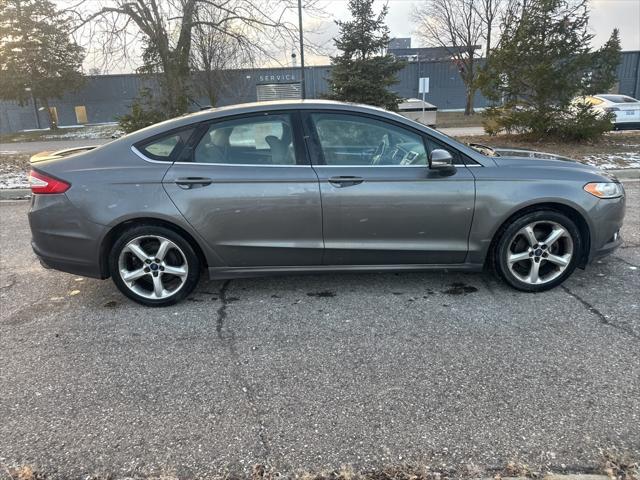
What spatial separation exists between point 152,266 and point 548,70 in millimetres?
11455

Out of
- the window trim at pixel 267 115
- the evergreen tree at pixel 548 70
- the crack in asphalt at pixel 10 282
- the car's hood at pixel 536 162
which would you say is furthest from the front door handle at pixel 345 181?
the evergreen tree at pixel 548 70

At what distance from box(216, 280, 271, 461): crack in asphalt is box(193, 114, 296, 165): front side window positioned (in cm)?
116

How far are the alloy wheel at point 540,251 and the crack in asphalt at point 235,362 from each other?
226 cm

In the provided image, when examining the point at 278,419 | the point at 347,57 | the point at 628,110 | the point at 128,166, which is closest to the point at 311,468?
the point at 278,419

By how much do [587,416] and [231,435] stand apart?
179 centimetres

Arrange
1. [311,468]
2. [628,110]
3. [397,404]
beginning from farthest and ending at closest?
[628,110] < [397,404] < [311,468]

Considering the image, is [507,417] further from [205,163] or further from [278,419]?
[205,163]

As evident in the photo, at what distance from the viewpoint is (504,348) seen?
3189 mm

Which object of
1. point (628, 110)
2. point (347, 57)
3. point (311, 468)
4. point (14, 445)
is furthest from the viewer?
point (628, 110)

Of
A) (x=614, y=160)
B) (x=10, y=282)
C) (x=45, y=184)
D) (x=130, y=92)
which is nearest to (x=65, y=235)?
(x=45, y=184)

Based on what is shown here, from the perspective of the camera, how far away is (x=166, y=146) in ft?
12.6

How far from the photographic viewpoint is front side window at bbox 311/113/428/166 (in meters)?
3.86

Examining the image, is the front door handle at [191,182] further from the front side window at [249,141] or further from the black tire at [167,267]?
the black tire at [167,267]

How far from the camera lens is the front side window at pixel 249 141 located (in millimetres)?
3850
